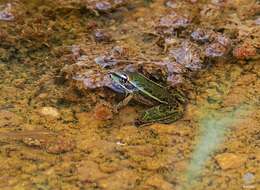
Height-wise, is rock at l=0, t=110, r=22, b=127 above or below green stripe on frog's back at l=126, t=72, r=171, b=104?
below

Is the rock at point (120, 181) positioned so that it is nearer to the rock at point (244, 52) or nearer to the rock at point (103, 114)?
the rock at point (103, 114)

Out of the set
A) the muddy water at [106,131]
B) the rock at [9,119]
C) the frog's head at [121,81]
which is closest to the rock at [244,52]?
the muddy water at [106,131]

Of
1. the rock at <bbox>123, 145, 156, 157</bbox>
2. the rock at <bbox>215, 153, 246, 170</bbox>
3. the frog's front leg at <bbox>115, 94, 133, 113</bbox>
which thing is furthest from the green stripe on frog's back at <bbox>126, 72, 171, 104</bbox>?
the rock at <bbox>215, 153, 246, 170</bbox>

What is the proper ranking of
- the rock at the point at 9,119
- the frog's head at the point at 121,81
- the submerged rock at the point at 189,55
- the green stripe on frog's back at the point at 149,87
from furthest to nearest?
1. the submerged rock at the point at 189,55
2. the frog's head at the point at 121,81
3. the green stripe on frog's back at the point at 149,87
4. the rock at the point at 9,119

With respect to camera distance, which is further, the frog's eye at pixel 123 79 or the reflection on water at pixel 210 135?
the frog's eye at pixel 123 79

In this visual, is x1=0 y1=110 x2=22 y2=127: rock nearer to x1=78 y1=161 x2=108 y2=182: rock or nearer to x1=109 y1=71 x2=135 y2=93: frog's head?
x1=78 y1=161 x2=108 y2=182: rock

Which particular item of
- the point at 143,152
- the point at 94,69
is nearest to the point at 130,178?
the point at 143,152

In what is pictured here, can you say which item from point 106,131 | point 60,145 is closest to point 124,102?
point 106,131

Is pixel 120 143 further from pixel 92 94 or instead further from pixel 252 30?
pixel 252 30
